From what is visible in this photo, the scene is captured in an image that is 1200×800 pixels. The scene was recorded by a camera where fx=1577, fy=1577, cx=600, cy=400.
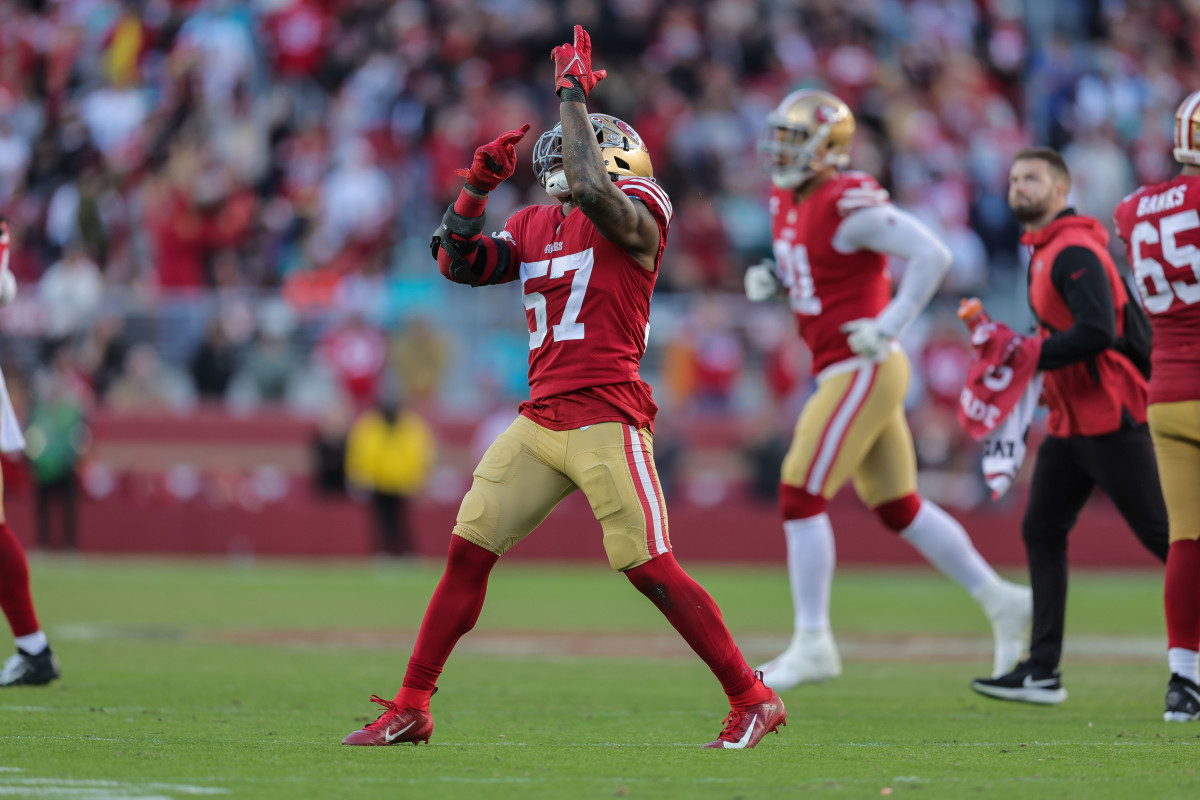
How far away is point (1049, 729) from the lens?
651cm

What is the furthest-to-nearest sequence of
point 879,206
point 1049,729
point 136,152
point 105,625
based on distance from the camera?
point 136,152 → point 105,625 → point 879,206 → point 1049,729

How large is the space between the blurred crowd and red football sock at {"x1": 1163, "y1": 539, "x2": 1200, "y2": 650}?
35.5ft

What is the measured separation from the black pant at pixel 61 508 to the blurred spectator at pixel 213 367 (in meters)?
1.87

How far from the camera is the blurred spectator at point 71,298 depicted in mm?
18344

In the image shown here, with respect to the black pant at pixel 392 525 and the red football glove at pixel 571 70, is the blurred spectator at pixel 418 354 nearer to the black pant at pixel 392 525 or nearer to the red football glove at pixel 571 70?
the black pant at pixel 392 525

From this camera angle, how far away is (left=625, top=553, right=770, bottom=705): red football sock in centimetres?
567

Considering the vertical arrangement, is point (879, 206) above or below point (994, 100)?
below

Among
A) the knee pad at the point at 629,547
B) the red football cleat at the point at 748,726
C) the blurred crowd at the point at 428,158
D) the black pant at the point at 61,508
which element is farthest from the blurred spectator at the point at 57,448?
the red football cleat at the point at 748,726

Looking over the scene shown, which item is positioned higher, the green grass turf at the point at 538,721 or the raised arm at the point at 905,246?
the raised arm at the point at 905,246

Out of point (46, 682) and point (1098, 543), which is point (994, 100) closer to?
point (1098, 543)

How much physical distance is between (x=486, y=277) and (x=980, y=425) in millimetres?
2847

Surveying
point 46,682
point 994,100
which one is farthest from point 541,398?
point 994,100

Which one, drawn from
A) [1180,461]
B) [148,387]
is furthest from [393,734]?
[148,387]

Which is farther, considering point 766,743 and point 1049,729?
point 1049,729
